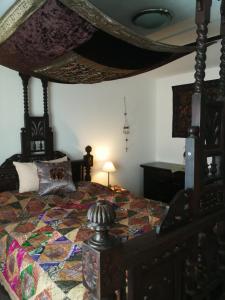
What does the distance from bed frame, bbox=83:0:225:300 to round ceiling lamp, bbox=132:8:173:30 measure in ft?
2.37

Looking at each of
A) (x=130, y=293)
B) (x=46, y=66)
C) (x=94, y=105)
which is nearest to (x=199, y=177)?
(x=130, y=293)

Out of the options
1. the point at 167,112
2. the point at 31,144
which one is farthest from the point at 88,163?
the point at 167,112

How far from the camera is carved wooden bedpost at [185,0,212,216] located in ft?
3.72

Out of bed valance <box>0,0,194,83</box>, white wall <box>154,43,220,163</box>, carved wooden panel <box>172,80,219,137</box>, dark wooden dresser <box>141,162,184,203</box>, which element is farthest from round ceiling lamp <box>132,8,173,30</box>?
dark wooden dresser <box>141,162,184,203</box>

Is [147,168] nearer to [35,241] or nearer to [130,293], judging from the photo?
[35,241]

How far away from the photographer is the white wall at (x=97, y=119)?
297 centimetres

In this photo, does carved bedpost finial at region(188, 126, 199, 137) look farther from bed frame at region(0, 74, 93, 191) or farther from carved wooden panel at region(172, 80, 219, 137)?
carved wooden panel at region(172, 80, 219, 137)

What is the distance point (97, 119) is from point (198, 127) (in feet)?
8.49

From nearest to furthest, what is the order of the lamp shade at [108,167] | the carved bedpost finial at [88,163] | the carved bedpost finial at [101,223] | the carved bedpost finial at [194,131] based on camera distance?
the carved bedpost finial at [101,223], the carved bedpost finial at [194,131], the carved bedpost finial at [88,163], the lamp shade at [108,167]

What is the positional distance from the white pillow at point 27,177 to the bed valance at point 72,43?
3.78 ft

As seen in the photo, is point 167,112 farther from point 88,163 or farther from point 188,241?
point 188,241

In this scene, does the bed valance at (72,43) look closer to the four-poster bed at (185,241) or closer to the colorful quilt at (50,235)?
the four-poster bed at (185,241)

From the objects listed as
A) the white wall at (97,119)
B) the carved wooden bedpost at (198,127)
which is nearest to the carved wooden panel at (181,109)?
the white wall at (97,119)

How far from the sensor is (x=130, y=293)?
0.89 metres
